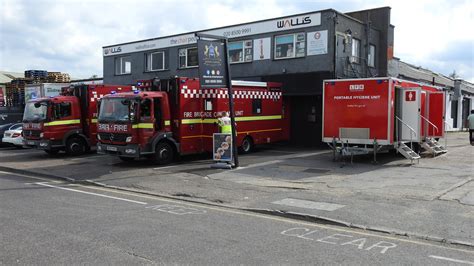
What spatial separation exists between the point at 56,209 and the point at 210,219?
295 centimetres

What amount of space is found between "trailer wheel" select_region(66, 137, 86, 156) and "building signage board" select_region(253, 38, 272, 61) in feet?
33.0

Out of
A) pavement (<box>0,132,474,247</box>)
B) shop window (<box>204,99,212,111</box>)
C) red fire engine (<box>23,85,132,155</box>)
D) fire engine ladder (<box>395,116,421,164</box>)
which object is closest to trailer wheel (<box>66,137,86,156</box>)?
red fire engine (<box>23,85,132,155</box>)

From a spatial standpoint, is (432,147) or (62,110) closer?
(432,147)

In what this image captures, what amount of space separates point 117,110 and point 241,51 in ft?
36.2

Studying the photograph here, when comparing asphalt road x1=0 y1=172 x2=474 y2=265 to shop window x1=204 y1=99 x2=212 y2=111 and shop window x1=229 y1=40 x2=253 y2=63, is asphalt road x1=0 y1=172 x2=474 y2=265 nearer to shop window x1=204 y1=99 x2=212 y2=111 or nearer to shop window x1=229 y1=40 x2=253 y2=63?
shop window x1=204 y1=99 x2=212 y2=111

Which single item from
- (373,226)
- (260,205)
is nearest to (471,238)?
(373,226)

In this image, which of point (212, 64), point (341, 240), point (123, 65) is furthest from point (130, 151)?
point (123, 65)

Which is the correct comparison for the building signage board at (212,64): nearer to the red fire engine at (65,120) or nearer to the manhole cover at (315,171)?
the manhole cover at (315,171)

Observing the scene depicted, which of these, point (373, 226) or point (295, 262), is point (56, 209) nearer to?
point (295, 262)

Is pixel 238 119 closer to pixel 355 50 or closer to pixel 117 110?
pixel 117 110

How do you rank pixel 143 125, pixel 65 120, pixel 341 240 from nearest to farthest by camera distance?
pixel 341 240
pixel 143 125
pixel 65 120

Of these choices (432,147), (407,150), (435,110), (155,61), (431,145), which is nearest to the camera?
(407,150)

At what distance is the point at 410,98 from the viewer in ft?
51.7

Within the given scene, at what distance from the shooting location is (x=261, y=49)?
2381 centimetres
